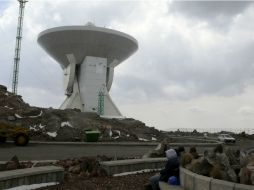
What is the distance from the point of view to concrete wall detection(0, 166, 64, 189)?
27.0ft

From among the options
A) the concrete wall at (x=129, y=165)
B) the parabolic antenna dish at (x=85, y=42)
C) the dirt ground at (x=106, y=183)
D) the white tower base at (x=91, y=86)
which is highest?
the parabolic antenna dish at (x=85, y=42)

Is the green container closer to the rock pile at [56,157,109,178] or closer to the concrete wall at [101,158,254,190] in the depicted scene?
the rock pile at [56,157,109,178]

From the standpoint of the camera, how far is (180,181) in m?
7.84

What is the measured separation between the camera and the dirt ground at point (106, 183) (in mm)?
9023

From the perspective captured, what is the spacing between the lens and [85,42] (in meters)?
57.5

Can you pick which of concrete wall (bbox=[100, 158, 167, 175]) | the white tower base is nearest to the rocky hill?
the white tower base

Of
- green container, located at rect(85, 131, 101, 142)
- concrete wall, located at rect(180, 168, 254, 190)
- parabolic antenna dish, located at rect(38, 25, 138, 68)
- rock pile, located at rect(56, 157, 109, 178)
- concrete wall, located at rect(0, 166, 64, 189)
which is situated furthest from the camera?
parabolic antenna dish, located at rect(38, 25, 138, 68)

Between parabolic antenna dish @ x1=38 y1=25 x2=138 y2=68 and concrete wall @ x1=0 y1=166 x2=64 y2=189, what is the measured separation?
158 ft

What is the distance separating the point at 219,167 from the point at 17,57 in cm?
5861

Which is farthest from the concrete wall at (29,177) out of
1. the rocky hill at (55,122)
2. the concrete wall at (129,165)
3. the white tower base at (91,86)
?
the white tower base at (91,86)

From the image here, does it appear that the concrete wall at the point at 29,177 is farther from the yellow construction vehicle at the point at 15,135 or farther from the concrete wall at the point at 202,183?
the yellow construction vehicle at the point at 15,135

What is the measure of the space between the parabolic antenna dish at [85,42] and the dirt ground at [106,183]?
1875 inches

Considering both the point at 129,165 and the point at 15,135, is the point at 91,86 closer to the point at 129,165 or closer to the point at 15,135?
the point at 15,135

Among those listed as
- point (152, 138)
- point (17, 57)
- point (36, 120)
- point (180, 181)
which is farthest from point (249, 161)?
point (17, 57)
